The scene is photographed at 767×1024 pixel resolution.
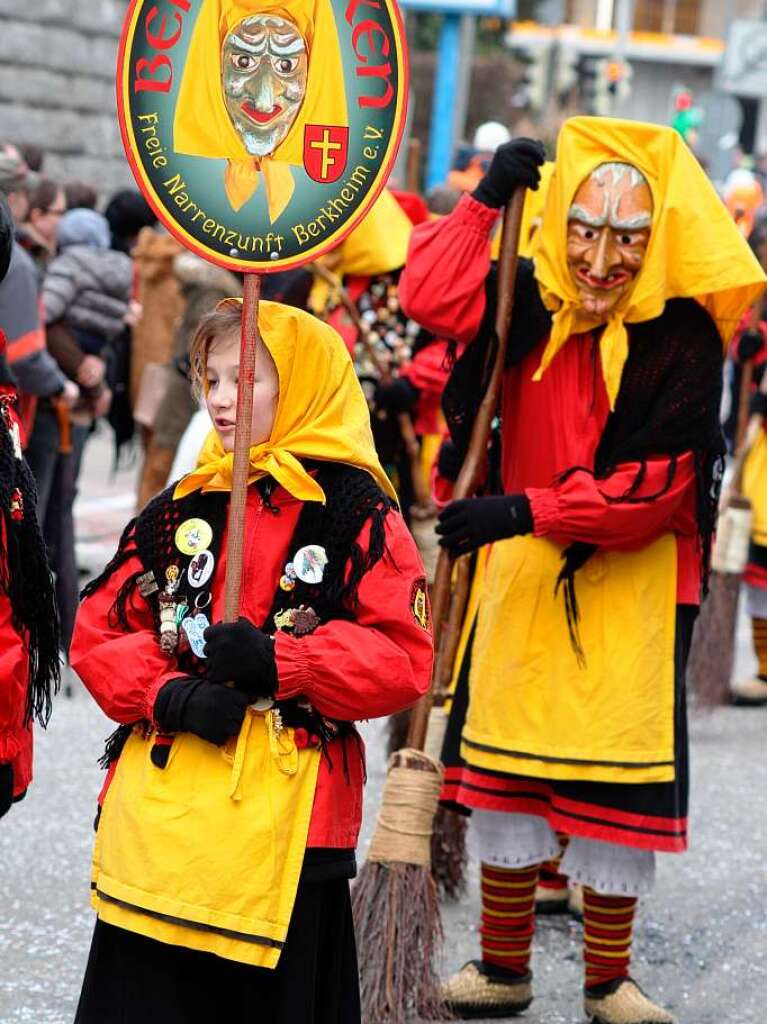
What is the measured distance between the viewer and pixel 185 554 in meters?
3.38

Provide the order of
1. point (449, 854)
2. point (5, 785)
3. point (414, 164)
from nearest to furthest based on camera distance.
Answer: point (5, 785) < point (449, 854) < point (414, 164)

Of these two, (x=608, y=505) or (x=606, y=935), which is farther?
(x=606, y=935)

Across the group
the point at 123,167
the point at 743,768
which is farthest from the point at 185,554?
the point at 123,167

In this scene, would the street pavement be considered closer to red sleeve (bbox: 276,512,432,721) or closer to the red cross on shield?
red sleeve (bbox: 276,512,432,721)

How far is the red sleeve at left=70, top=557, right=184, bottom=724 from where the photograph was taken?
10.6ft

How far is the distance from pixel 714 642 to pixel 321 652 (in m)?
4.93

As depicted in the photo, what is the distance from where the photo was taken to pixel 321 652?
10.5 feet

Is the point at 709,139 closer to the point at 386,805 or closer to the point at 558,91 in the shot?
the point at 558,91

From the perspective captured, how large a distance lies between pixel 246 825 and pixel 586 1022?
1686 millimetres

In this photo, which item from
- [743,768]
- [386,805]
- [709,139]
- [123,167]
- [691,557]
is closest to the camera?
[386,805]

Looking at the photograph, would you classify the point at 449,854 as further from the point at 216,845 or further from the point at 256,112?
the point at 256,112

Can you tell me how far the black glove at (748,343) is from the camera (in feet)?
27.2

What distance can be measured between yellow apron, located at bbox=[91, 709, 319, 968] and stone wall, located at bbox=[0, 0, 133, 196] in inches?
522

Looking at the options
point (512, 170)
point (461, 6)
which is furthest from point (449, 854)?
point (461, 6)
